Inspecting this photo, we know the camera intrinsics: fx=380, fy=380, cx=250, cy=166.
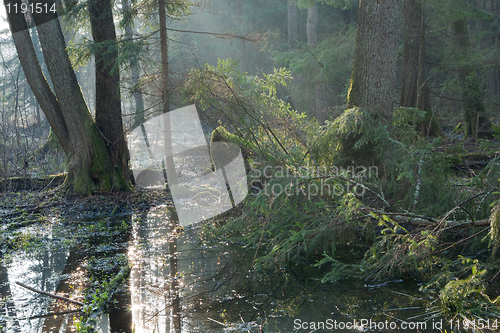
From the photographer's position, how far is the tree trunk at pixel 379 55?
680 centimetres

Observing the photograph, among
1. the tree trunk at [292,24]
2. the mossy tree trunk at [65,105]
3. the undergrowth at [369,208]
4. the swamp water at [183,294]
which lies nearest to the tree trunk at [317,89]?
the tree trunk at [292,24]

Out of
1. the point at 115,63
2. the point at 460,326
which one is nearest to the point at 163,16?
the point at 115,63

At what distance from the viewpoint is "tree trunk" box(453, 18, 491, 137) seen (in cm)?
1311

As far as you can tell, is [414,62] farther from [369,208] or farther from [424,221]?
[369,208]

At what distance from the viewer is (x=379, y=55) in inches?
269

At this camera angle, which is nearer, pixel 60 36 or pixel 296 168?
pixel 296 168

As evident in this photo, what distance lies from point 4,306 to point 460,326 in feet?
15.2

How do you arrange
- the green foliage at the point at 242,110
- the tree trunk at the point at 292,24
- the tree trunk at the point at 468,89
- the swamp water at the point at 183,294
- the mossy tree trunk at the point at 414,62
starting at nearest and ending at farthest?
1. the swamp water at the point at 183,294
2. the green foliage at the point at 242,110
3. the mossy tree trunk at the point at 414,62
4. the tree trunk at the point at 468,89
5. the tree trunk at the point at 292,24

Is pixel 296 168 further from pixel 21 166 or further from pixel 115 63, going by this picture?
pixel 21 166

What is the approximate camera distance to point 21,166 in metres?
10.1

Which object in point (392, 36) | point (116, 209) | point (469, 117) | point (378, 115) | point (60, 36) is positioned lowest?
point (116, 209)

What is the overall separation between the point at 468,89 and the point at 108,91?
1180cm

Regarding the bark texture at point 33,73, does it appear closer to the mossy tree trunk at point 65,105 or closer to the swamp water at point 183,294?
the mossy tree trunk at point 65,105

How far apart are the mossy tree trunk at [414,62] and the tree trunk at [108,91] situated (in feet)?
27.5
